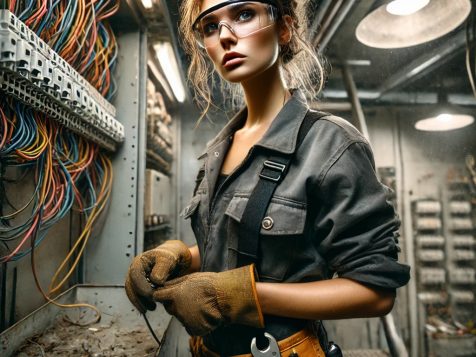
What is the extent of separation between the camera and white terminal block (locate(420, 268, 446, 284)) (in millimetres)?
2926

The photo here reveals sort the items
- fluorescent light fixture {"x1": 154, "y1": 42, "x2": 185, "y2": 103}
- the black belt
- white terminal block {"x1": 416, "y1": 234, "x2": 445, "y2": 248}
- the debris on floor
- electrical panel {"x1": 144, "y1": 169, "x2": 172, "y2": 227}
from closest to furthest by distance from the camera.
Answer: the black belt, the debris on floor, fluorescent light fixture {"x1": 154, "y1": 42, "x2": 185, "y2": 103}, electrical panel {"x1": 144, "y1": 169, "x2": 172, "y2": 227}, white terminal block {"x1": 416, "y1": 234, "x2": 445, "y2": 248}

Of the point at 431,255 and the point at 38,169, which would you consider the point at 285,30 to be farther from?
the point at 431,255

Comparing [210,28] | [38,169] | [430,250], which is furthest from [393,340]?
[38,169]

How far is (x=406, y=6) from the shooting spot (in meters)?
1.73

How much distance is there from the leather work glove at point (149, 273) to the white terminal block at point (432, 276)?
9.46 feet

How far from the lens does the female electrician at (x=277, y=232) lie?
739 millimetres

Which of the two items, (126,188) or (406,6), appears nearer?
(406,6)

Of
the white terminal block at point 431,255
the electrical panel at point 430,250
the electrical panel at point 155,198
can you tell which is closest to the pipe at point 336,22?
the electrical panel at point 155,198

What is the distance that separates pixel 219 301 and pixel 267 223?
222 mm

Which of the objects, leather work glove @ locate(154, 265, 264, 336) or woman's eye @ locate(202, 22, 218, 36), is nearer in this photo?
leather work glove @ locate(154, 265, 264, 336)

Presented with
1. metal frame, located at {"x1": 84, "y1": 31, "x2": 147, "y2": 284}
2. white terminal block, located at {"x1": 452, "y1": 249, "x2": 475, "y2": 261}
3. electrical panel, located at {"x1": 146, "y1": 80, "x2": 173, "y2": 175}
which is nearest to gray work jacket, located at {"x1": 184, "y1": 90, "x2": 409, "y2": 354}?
metal frame, located at {"x1": 84, "y1": 31, "x2": 147, "y2": 284}

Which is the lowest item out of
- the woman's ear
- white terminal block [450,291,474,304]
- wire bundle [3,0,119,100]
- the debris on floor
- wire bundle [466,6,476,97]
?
white terminal block [450,291,474,304]

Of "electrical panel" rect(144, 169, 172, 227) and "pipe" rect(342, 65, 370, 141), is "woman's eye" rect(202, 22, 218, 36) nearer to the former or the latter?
"electrical panel" rect(144, 169, 172, 227)

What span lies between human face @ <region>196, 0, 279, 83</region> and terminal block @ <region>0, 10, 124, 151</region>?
1.80ft
